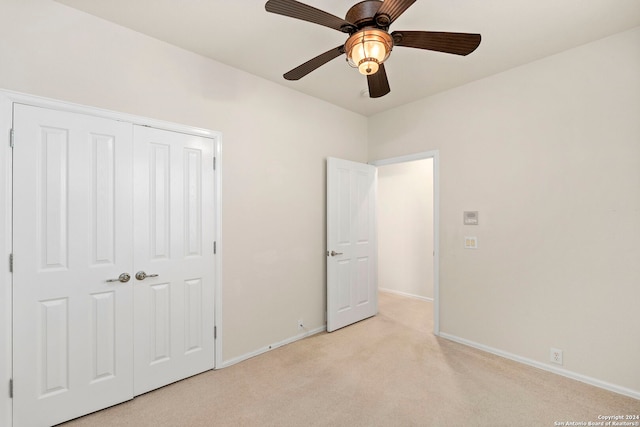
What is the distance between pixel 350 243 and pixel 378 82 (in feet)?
6.97

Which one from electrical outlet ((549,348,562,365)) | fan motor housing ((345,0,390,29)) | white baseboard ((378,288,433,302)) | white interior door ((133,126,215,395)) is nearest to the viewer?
fan motor housing ((345,0,390,29))

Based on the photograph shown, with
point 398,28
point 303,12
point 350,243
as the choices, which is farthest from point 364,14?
point 350,243

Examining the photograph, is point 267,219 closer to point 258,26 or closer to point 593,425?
point 258,26

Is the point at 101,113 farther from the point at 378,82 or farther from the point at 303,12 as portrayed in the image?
the point at 378,82

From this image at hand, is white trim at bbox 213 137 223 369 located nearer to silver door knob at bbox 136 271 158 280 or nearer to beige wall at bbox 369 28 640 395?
silver door knob at bbox 136 271 158 280

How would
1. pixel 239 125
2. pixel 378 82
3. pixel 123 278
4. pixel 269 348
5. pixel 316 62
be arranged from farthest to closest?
1. pixel 269 348
2. pixel 239 125
3. pixel 123 278
4. pixel 378 82
5. pixel 316 62

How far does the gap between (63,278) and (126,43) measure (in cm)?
175

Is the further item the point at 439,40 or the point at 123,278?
the point at 123,278

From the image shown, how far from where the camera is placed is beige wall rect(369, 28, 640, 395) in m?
2.27

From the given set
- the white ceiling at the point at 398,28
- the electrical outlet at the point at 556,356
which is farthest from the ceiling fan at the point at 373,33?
the electrical outlet at the point at 556,356

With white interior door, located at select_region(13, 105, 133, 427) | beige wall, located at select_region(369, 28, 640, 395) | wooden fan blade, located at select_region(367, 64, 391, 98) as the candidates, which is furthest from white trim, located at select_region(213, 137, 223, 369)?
beige wall, located at select_region(369, 28, 640, 395)

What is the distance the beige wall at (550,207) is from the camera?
2271 millimetres

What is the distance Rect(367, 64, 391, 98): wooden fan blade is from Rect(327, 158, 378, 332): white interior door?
1410 mm

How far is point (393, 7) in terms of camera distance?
1.47m
